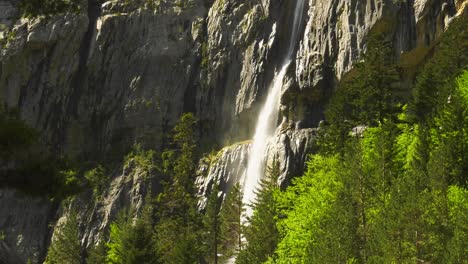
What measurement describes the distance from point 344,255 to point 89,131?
60.6 meters

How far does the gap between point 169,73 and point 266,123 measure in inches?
626

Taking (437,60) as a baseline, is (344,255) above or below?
below

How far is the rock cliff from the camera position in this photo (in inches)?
2771

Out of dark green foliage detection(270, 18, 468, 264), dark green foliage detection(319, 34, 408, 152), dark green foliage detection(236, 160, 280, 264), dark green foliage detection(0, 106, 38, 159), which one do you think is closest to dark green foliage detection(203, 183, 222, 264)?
dark green foliage detection(236, 160, 280, 264)

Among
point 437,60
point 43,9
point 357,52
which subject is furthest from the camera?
point 357,52

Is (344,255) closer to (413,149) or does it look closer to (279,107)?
(413,149)

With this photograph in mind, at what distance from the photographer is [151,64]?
85.2 m

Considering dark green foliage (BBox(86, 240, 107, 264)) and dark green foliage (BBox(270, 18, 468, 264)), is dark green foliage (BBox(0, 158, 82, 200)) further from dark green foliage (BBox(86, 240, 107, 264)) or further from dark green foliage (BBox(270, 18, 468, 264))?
dark green foliage (BBox(86, 240, 107, 264))

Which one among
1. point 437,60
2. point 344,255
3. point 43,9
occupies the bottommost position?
point 344,255

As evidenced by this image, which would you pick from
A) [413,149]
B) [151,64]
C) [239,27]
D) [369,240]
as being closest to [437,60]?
[413,149]

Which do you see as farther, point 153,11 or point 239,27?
point 153,11

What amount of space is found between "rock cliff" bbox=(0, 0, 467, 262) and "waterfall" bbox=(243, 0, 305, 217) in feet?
→ 3.33

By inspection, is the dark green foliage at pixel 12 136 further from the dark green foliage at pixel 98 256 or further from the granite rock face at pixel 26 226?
the granite rock face at pixel 26 226

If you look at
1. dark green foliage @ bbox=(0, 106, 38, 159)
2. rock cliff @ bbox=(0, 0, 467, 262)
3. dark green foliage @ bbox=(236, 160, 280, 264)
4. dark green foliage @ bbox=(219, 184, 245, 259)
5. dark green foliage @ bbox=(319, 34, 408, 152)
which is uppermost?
rock cliff @ bbox=(0, 0, 467, 262)
